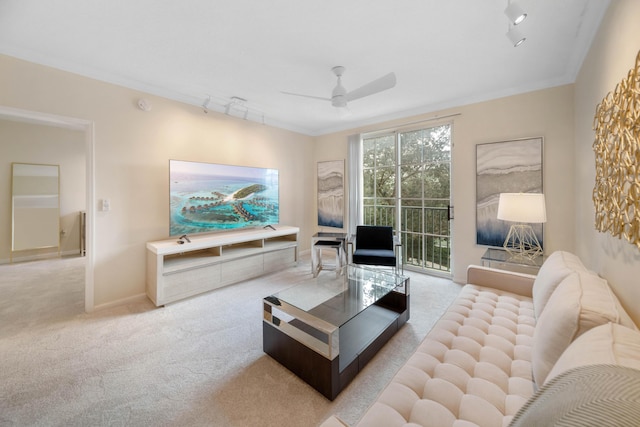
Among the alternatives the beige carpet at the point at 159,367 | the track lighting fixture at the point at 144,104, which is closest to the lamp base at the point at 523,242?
the beige carpet at the point at 159,367

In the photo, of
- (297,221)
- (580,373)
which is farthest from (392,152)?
(580,373)

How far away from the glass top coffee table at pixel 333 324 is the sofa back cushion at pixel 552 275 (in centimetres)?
104

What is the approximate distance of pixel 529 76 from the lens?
2.81 m

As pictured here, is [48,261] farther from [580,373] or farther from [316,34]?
[580,373]

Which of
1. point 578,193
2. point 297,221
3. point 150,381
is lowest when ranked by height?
point 150,381

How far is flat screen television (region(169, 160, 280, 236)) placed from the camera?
3.30 meters

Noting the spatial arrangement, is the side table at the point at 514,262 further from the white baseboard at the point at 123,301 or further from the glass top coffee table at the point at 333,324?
the white baseboard at the point at 123,301

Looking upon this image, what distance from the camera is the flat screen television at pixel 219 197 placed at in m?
3.30

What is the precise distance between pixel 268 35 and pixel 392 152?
2.80 m

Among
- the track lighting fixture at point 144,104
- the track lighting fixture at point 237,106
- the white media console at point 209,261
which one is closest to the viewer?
the white media console at point 209,261

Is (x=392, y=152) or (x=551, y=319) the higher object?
(x=392, y=152)

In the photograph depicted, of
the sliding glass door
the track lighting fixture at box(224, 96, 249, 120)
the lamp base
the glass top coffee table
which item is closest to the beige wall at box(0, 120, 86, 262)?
the track lighting fixture at box(224, 96, 249, 120)

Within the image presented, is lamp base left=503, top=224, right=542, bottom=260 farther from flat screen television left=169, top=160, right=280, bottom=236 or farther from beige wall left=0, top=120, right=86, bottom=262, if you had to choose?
beige wall left=0, top=120, right=86, bottom=262

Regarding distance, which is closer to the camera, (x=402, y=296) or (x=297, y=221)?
(x=402, y=296)
